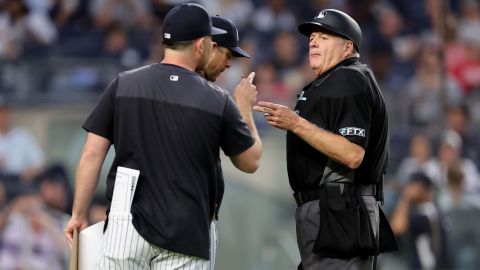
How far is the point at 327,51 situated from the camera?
4.70m

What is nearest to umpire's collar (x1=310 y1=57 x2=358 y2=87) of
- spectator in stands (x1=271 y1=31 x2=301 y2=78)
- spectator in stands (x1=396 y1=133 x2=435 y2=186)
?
spectator in stands (x1=396 y1=133 x2=435 y2=186)

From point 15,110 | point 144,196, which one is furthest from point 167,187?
point 15,110

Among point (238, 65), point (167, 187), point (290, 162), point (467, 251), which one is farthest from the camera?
point (238, 65)

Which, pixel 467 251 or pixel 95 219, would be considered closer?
pixel 95 219

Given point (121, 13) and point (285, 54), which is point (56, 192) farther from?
point (285, 54)

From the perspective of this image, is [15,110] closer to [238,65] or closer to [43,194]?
[43,194]

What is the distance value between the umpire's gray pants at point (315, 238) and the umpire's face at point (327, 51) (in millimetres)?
680

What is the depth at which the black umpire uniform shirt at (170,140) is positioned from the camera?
4172mm

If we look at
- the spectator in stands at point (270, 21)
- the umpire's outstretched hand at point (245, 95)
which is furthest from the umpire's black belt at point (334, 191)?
the spectator in stands at point (270, 21)

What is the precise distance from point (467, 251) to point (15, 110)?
5396 millimetres

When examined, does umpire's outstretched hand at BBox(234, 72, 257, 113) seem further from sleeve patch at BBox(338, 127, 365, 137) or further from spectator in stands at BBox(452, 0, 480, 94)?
spectator in stands at BBox(452, 0, 480, 94)

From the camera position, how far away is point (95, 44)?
11.6m

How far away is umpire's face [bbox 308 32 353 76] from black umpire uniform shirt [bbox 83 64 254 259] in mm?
648

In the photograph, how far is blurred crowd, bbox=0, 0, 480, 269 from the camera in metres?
10.6
